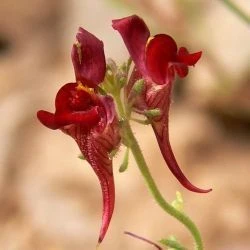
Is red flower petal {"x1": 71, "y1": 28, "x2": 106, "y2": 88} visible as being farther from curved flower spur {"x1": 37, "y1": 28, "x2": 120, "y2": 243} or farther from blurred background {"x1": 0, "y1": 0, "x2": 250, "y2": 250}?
blurred background {"x1": 0, "y1": 0, "x2": 250, "y2": 250}

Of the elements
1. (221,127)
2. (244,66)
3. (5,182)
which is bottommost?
(5,182)

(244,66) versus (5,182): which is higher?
(244,66)

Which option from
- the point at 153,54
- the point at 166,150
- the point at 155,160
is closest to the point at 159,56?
the point at 153,54

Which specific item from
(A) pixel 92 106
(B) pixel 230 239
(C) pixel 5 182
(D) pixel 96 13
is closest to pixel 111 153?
(A) pixel 92 106

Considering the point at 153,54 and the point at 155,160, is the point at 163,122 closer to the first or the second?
the point at 153,54

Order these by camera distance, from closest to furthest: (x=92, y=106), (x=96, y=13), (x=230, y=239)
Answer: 1. (x=92, y=106)
2. (x=230, y=239)
3. (x=96, y=13)

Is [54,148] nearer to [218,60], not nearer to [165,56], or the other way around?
[218,60]
